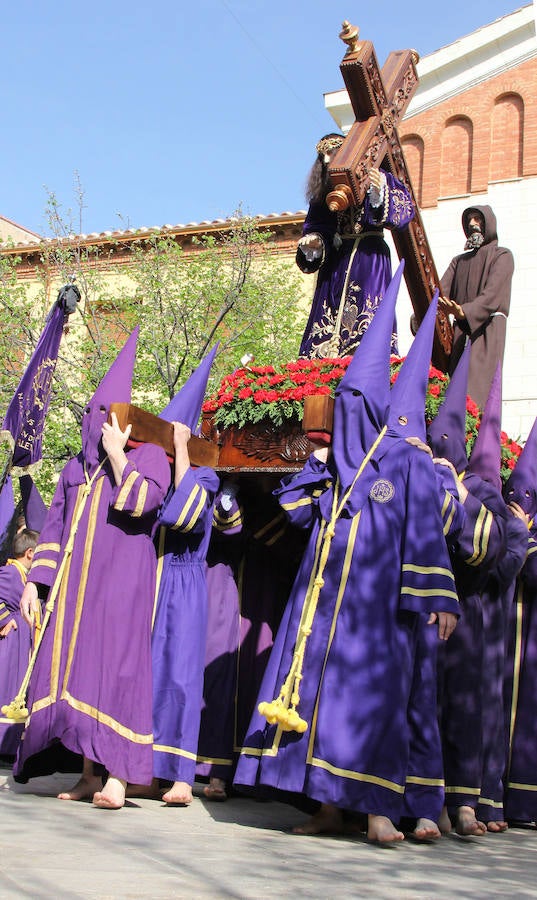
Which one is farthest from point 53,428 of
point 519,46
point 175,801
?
point 175,801

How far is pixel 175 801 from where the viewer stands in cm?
560

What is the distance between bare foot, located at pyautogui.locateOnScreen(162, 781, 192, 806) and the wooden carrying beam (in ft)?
5.67

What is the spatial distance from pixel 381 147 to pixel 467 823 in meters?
4.09

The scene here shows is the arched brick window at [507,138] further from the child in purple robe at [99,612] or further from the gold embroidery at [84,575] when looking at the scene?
the gold embroidery at [84,575]

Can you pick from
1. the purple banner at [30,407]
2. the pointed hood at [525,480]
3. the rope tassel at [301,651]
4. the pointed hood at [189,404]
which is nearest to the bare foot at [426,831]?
the rope tassel at [301,651]

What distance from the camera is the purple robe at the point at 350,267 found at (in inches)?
282

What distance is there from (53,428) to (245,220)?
5.12 metres

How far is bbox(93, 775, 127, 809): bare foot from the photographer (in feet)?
16.5

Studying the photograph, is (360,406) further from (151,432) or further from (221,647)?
(221,647)

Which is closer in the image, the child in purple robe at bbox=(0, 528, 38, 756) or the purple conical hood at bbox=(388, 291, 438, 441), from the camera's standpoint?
the purple conical hood at bbox=(388, 291, 438, 441)

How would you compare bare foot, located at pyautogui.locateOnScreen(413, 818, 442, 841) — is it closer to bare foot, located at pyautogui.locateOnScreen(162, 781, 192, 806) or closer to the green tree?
bare foot, located at pyautogui.locateOnScreen(162, 781, 192, 806)

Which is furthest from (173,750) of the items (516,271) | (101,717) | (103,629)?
(516,271)

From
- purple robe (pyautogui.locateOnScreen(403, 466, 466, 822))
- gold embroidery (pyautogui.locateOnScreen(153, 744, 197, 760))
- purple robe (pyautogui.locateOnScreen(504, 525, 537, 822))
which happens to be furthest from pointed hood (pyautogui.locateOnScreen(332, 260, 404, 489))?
purple robe (pyautogui.locateOnScreen(504, 525, 537, 822))

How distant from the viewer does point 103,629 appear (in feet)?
17.7
